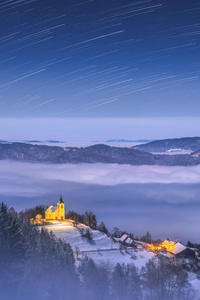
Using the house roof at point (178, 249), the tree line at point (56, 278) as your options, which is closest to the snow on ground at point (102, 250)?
the house roof at point (178, 249)

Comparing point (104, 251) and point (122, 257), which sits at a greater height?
point (104, 251)

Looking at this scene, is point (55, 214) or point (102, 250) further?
point (55, 214)

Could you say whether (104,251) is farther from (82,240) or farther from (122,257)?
(82,240)

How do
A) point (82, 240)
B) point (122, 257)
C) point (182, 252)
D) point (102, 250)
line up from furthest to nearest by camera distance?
point (82, 240) < point (182, 252) < point (102, 250) < point (122, 257)

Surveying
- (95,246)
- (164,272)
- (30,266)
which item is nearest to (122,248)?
(95,246)

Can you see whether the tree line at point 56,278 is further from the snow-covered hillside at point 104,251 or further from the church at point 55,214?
the church at point 55,214

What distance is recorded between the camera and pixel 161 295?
3322cm

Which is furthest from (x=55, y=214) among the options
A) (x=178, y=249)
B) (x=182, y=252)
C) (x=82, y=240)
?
(x=182, y=252)

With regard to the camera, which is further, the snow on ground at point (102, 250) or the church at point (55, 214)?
the church at point (55, 214)

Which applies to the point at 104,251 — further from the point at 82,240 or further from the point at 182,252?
the point at 182,252

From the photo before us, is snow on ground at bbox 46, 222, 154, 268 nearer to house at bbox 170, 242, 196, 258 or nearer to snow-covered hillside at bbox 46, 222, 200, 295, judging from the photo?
snow-covered hillside at bbox 46, 222, 200, 295

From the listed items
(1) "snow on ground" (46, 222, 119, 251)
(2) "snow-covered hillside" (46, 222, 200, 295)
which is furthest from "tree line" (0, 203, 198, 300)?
(1) "snow on ground" (46, 222, 119, 251)

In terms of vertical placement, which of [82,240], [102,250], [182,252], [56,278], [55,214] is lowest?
[182,252]

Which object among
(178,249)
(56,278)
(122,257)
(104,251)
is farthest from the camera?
(178,249)
